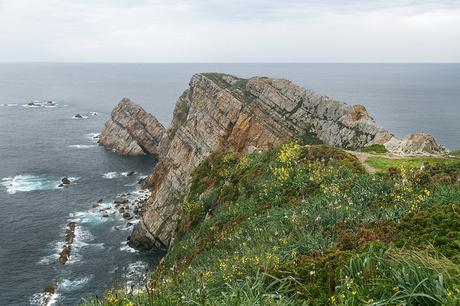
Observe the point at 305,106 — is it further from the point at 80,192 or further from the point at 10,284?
the point at 10,284

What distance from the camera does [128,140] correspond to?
11806 cm

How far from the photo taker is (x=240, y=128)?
2859 inches

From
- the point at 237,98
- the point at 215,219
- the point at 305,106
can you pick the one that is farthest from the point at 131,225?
the point at 215,219

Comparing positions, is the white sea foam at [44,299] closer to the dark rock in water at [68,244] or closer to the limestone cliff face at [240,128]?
the dark rock in water at [68,244]

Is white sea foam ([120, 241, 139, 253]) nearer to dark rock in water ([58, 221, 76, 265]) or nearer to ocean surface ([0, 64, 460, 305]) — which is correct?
ocean surface ([0, 64, 460, 305])

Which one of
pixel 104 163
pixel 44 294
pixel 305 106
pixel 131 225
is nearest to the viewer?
pixel 44 294

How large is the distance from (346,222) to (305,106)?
205ft

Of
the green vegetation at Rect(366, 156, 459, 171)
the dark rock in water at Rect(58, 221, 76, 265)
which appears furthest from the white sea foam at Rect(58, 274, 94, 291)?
the green vegetation at Rect(366, 156, 459, 171)

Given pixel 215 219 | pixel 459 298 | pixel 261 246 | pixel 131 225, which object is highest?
pixel 459 298

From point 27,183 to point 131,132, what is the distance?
124ft

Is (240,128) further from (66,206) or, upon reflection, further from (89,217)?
(66,206)

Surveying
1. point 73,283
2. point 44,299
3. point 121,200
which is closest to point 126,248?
point 73,283

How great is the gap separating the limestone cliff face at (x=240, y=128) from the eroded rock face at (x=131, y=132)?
30.9 meters

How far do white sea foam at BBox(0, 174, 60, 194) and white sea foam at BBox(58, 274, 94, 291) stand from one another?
36.5m
